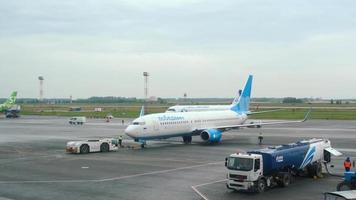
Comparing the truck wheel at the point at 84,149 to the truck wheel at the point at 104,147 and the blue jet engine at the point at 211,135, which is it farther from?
the blue jet engine at the point at 211,135

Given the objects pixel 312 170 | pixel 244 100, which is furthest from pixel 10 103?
pixel 312 170

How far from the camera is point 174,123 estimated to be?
5203 cm

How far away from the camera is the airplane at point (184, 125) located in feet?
160

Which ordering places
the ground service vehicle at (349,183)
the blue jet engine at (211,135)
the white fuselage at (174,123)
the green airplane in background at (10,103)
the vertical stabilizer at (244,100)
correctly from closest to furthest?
the ground service vehicle at (349,183), the white fuselage at (174,123), the blue jet engine at (211,135), the vertical stabilizer at (244,100), the green airplane in background at (10,103)

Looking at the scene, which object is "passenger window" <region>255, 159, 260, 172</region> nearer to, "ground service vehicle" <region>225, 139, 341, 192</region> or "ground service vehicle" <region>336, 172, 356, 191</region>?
"ground service vehicle" <region>225, 139, 341, 192</region>

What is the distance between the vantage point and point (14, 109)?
420ft

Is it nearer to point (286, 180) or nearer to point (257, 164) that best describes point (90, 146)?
point (286, 180)

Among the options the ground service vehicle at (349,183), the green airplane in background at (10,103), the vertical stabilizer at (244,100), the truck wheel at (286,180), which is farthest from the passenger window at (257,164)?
the green airplane in background at (10,103)

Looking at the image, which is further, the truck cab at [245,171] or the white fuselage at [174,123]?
the white fuselage at [174,123]

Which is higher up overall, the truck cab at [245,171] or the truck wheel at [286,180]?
the truck cab at [245,171]

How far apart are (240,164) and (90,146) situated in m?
24.4

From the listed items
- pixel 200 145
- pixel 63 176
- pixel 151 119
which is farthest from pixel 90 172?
pixel 200 145

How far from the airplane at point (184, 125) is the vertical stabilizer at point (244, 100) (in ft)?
9.24

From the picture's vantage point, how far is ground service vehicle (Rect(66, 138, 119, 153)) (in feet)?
150
